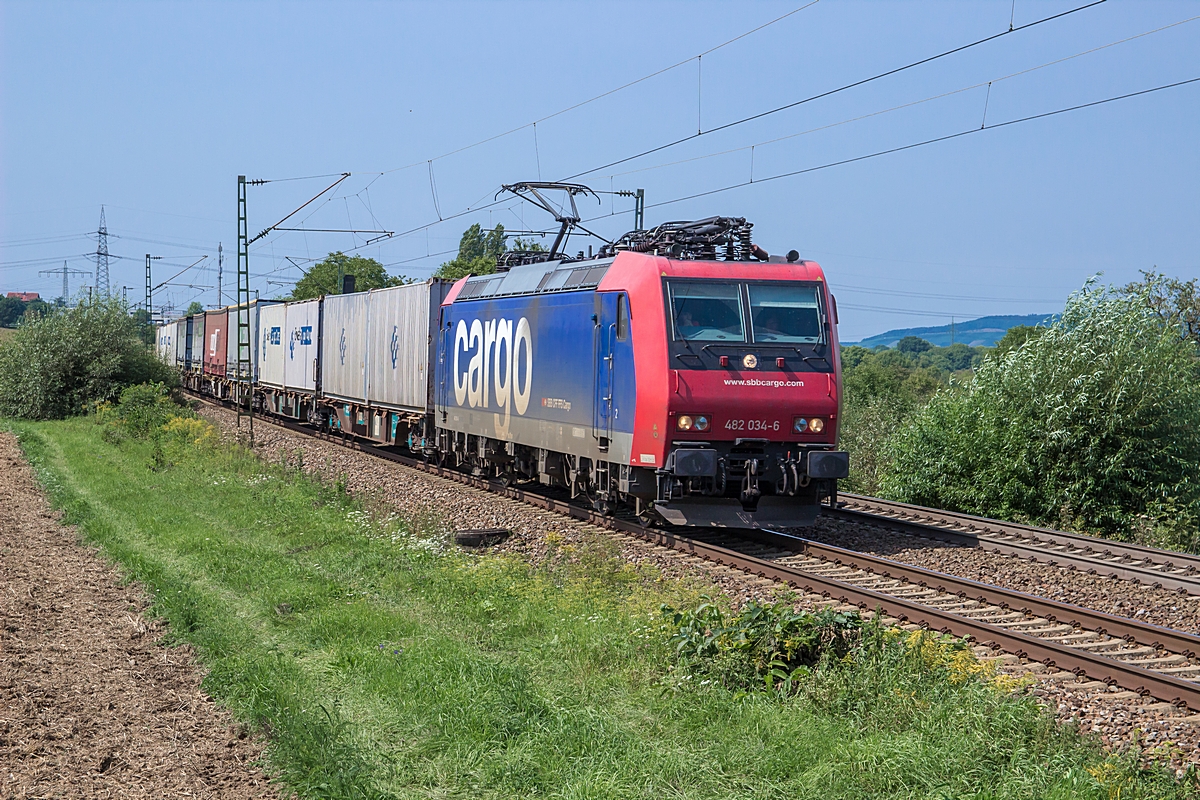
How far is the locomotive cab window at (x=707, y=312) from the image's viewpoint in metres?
13.0

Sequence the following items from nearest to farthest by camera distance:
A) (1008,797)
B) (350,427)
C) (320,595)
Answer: (1008,797) → (320,595) → (350,427)

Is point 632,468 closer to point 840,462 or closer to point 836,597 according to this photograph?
point 840,462

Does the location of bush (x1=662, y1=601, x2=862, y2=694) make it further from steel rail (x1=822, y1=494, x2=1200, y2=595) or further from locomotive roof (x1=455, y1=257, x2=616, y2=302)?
locomotive roof (x1=455, y1=257, x2=616, y2=302)

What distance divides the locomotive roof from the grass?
14.3 ft

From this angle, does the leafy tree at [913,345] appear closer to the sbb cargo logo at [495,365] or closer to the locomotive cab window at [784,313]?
the sbb cargo logo at [495,365]

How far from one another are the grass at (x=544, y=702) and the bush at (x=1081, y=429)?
30.5 feet

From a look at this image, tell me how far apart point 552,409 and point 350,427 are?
13613 mm

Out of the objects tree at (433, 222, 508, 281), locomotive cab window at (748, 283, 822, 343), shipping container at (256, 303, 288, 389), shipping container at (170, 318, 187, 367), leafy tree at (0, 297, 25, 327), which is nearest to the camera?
locomotive cab window at (748, 283, 822, 343)

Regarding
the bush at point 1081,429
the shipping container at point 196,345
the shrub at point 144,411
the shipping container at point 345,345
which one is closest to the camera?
the bush at point 1081,429

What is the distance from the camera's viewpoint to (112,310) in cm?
3981

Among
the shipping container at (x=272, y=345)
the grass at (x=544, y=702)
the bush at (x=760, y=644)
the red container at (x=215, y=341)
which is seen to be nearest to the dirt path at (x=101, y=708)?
the grass at (x=544, y=702)

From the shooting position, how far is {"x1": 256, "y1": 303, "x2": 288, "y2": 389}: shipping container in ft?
117

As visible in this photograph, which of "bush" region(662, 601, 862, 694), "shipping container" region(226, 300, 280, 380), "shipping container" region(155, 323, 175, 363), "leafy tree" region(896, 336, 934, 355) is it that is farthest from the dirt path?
"leafy tree" region(896, 336, 934, 355)

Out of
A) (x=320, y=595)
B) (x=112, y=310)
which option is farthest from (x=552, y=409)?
(x=112, y=310)
